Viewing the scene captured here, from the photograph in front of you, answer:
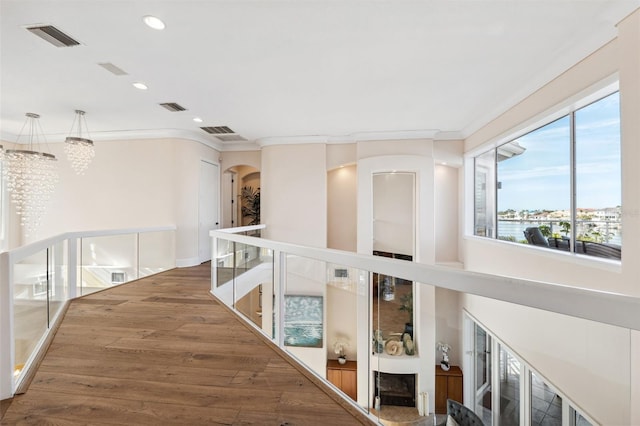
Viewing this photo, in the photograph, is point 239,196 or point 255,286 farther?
point 239,196

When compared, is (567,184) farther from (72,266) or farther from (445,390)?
(72,266)

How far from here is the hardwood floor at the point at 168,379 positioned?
5.55 ft

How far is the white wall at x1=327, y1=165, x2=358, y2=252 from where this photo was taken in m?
7.29

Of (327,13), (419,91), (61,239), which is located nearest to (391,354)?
(327,13)

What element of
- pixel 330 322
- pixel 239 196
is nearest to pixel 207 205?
pixel 239 196

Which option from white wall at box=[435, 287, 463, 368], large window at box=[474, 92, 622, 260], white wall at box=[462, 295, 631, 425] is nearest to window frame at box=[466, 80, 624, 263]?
large window at box=[474, 92, 622, 260]

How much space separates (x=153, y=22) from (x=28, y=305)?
8.72 ft

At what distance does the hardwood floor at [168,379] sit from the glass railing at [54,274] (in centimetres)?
20

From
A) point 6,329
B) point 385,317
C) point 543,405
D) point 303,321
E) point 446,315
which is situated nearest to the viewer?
point 446,315

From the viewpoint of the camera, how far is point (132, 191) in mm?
6043

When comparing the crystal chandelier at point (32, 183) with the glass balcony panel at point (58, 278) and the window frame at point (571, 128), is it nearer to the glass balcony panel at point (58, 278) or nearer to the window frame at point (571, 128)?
the glass balcony panel at point (58, 278)

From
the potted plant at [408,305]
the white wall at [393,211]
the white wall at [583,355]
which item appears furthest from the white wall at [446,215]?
the potted plant at [408,305]

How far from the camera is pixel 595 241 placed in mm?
3006

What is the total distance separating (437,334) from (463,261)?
533cm
